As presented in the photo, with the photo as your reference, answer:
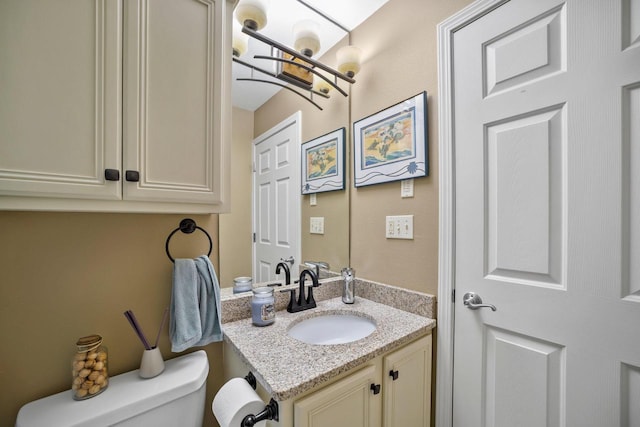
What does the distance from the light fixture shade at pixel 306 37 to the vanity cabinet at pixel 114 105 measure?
54 cm

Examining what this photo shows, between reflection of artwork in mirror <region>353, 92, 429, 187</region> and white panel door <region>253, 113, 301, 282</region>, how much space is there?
39 centimetres

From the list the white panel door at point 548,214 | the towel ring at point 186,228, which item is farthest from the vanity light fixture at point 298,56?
the towel ring at point 186,228

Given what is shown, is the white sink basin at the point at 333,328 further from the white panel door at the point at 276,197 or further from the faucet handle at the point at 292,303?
the white panel door at the point at 276,197

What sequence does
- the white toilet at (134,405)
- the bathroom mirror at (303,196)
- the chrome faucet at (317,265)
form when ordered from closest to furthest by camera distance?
the white toilet at (134,405) → the bathroom mirror at (303,196) → the chrome faucet at (317,265)

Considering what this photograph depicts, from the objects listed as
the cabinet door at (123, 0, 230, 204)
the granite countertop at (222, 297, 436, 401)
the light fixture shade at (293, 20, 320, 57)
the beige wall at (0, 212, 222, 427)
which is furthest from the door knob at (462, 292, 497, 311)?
the light fixture shade at (293, 20, 320, 57)

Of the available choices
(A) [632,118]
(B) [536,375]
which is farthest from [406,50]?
(B) [536,375]

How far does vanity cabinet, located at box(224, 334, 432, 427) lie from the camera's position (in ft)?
2.44

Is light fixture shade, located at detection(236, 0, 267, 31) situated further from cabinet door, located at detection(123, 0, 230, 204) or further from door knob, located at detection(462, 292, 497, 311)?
door knob, located at detection(462, 292, 497, 311)

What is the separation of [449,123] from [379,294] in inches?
37.2

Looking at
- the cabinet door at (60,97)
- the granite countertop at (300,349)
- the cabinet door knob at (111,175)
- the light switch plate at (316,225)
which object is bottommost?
the granite countertop at (300,349)

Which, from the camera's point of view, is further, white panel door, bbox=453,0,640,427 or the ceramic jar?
the ceramic jar

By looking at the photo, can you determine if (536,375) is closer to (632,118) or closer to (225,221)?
(632,118)

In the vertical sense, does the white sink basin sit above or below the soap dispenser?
below

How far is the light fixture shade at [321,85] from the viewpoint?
156 centimetres
